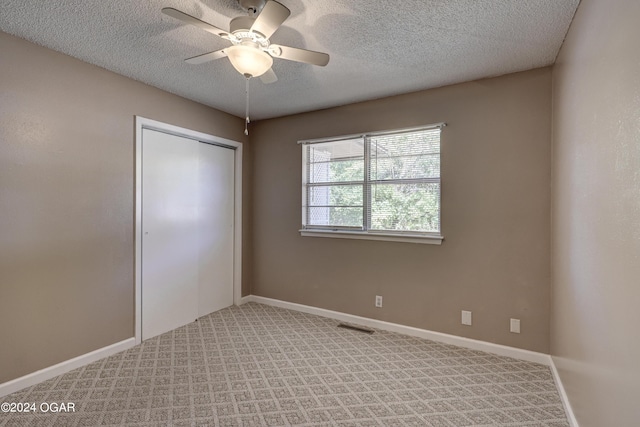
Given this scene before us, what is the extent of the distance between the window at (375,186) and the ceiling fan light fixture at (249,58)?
5.88ft

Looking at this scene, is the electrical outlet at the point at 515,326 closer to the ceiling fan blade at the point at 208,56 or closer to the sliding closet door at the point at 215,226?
the ceiling fan blade at the point at 208,56

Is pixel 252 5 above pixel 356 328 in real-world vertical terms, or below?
above

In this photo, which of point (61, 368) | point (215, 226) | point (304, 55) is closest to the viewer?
point (304, 55)

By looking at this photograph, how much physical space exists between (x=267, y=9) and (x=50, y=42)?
73.7 inches

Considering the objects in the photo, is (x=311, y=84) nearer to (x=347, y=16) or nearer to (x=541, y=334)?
(x=347, y=16)

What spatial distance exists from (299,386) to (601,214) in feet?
6.81

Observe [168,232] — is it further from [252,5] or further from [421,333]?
[421,333]

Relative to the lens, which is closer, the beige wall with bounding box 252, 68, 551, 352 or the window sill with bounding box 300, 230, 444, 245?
the beige wall with bounding box 252, 68, 551, 352

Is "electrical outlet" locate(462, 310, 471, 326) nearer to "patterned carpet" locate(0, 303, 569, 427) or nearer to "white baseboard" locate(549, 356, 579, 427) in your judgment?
"patterned carpet" locate(0, 303, 569, 427)

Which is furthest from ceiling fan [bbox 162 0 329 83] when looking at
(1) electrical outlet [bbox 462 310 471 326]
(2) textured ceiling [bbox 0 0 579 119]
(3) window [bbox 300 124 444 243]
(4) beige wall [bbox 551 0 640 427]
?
(1) electrical outlet [bbox 462 310 471 326]

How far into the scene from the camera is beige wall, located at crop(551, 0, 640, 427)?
1127 millimetres

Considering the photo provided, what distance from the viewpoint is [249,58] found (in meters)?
1.76

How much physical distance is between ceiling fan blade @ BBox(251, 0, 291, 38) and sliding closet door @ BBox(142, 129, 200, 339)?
1.97m

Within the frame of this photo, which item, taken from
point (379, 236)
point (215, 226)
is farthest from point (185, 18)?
point (215, 226)
